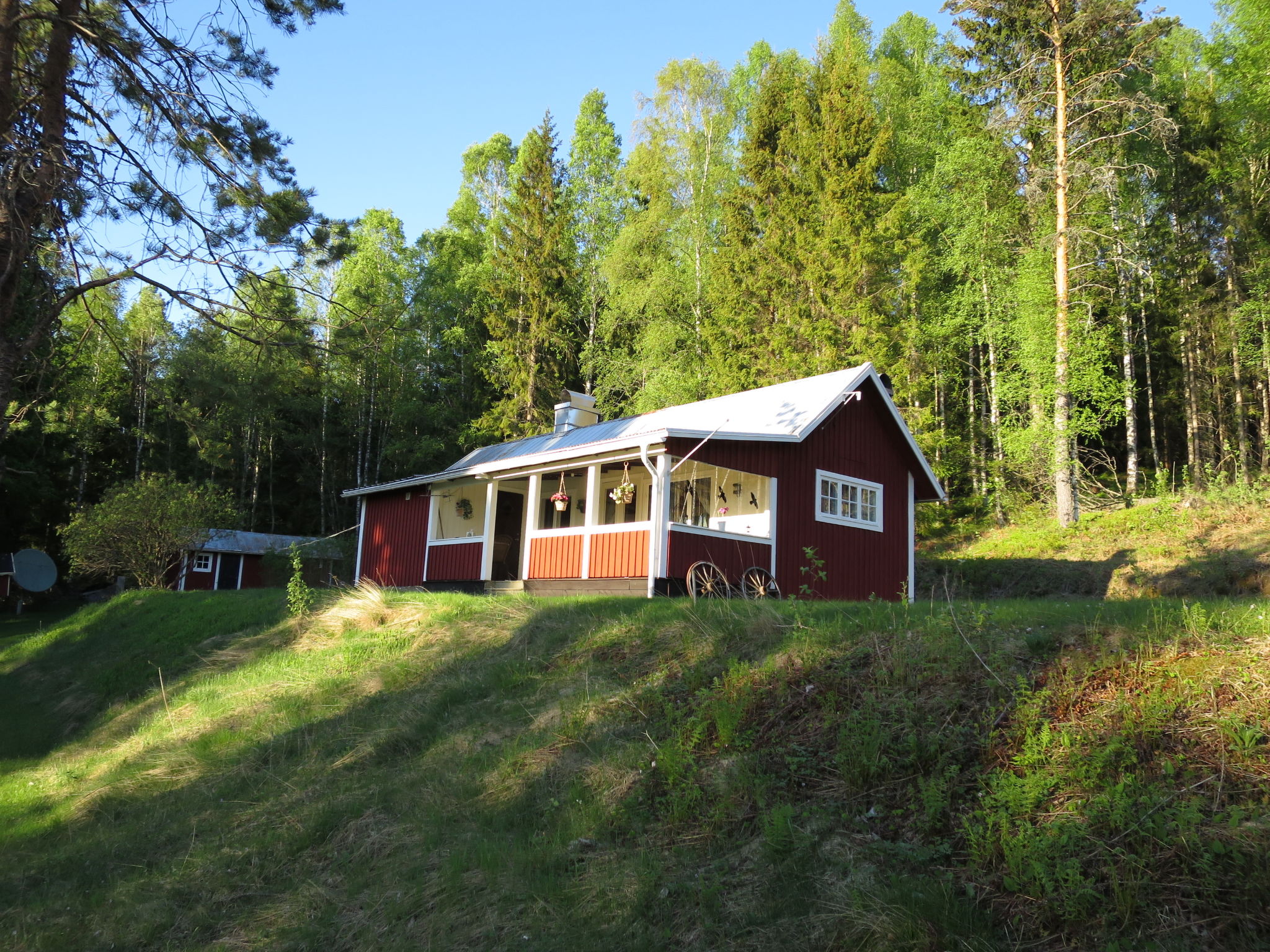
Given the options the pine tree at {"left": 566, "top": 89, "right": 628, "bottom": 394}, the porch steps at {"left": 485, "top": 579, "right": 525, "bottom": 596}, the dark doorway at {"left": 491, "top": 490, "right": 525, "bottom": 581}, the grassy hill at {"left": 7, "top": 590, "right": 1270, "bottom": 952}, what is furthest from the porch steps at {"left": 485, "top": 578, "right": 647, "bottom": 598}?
the pine tree at {"left": 566, "top": 89, "right": 628, "bottom": 394}

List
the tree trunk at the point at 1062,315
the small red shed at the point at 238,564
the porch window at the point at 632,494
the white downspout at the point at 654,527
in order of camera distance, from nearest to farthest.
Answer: the white downspout at the point at 654,527
the porch window at the point at 632,494
the tree trunk at the point at 1062,315
the small red shed at the point at 238,564

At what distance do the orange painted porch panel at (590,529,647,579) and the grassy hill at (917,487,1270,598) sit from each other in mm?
6970

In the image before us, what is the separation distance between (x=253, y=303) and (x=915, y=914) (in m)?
8.80

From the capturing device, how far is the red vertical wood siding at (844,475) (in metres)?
14.5

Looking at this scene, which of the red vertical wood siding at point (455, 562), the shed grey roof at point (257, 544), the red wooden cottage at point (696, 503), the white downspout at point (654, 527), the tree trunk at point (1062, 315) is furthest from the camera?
the shed grey roof at point (257, 544)

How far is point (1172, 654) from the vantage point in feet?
17.4

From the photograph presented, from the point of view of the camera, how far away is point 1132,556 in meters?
18.1

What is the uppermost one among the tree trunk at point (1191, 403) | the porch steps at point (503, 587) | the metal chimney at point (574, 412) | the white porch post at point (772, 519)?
the tree trunk at point (1191, 403)

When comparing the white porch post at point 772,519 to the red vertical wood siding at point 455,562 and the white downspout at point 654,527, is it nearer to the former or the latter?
the white downspout at point 654,527

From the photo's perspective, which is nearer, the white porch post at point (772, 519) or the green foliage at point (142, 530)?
the white porch post at point (772, 519)

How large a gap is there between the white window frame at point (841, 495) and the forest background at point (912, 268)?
6894 mm

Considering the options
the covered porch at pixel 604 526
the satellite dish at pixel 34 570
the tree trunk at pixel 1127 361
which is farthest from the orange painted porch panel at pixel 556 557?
the satellite dish at pixel 34 570

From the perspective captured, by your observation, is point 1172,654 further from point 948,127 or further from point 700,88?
point 700,88

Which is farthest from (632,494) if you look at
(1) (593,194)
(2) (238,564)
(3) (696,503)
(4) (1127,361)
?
(2) (238,564)
